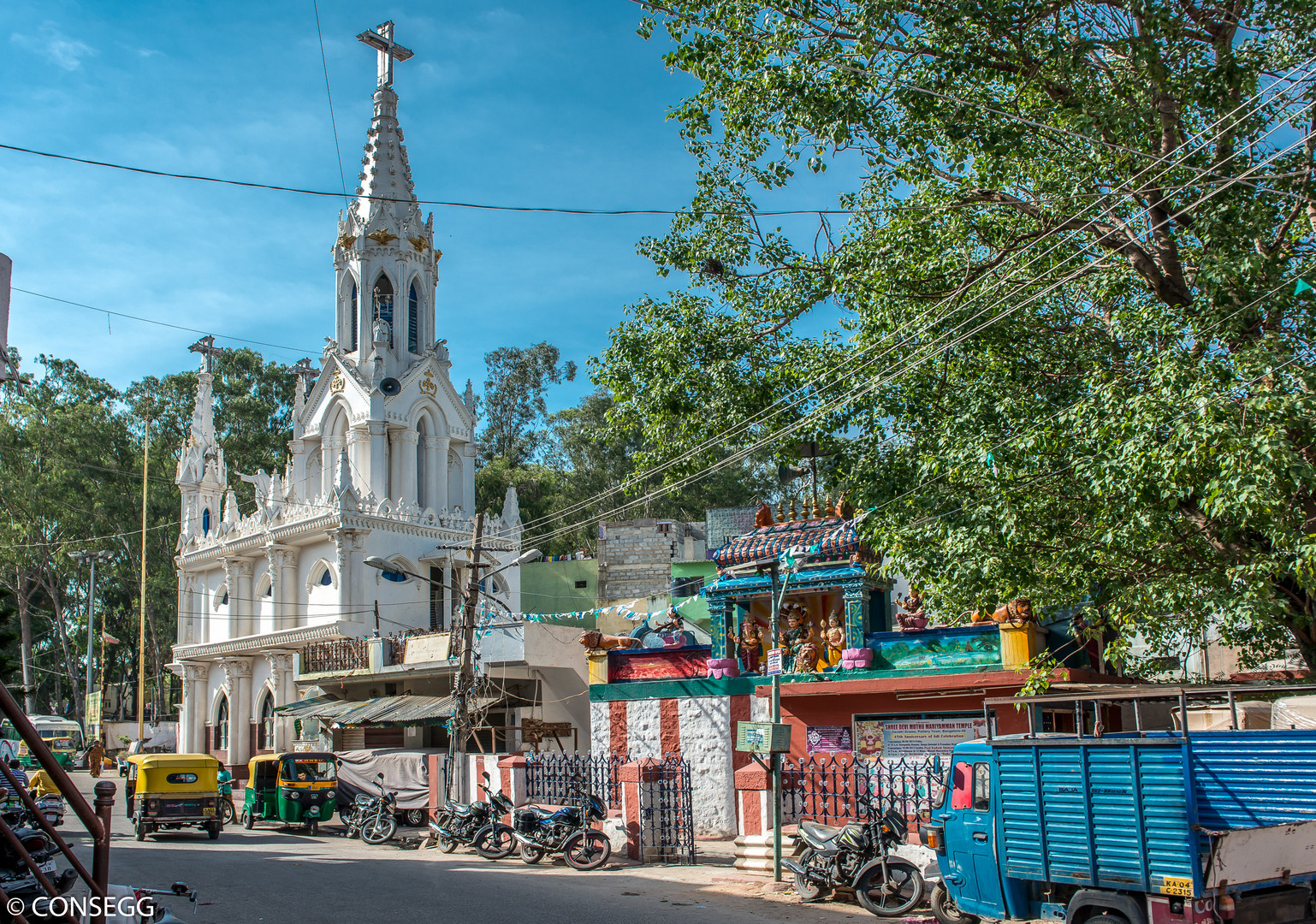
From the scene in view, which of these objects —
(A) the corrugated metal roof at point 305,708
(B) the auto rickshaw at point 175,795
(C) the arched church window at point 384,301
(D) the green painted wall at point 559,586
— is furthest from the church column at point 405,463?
(B) the auto rickshaw at point 175,795

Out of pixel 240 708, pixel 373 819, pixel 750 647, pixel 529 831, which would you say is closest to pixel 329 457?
pixel 240 708

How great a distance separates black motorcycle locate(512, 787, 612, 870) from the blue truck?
6.32 metres

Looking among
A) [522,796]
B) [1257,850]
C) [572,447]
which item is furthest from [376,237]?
[1257,850]

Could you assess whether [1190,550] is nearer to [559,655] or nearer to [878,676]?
[878,676]

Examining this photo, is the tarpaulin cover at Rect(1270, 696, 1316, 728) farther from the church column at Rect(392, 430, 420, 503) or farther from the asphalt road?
the church column at Rect(392, 430, 420, 503)

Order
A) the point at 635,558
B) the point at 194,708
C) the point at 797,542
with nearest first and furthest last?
the point at 797,542, the point at 194,708, the point at 635,558

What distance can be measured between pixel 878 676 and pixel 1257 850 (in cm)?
893

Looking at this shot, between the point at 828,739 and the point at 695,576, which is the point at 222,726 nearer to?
the point at 695,576

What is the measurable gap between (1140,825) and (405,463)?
31918 mm

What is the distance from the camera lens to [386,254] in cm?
4047

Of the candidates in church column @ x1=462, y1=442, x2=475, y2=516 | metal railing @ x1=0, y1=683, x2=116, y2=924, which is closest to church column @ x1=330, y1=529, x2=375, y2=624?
church column @ x1=462, y1=442, x2=475, y2=516

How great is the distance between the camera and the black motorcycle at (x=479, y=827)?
683 inches

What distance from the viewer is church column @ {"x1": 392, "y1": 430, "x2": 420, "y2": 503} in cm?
3803

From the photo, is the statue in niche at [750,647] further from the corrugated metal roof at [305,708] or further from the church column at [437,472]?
the church column at [437,472]
